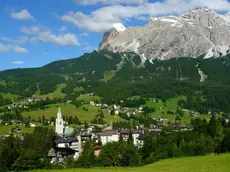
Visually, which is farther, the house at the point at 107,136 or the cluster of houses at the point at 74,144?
the house at the point at 107,136

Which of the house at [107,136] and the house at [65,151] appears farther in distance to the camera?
the house at [107,136]

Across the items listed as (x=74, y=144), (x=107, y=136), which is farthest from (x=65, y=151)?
(x=107, y=136)

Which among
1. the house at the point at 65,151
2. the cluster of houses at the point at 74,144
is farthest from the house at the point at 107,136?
the house at the point at 65,151

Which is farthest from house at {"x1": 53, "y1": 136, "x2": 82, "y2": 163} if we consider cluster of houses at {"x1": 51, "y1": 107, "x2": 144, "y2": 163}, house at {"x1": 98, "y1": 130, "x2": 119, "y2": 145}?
house at {"x1": 98, "y1": 130, "x2": 119, "y2": 145}

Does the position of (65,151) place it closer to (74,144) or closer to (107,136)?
(74,144)

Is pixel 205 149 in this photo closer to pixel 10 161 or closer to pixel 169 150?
pixel 169 150

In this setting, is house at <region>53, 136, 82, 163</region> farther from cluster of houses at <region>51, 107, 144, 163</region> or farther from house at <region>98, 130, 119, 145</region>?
house at <region>98, 130, 119, 145</region>

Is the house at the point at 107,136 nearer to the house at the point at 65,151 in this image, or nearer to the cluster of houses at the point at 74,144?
the cluster of houses at the point at 74,144

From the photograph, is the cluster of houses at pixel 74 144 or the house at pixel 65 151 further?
the cluster of houses at pixel 74 144

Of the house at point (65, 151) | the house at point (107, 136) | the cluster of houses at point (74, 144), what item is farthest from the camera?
the house at point (107, 136)

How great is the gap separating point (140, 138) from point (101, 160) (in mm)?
87939

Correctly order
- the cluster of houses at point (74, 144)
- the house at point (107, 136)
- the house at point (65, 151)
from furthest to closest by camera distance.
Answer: the house at point (107, 136) → the cluster of houses at point (74, 144) → the house at point (65, 151)

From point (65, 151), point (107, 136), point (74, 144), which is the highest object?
point (107, 136)

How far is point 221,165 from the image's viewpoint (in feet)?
171
